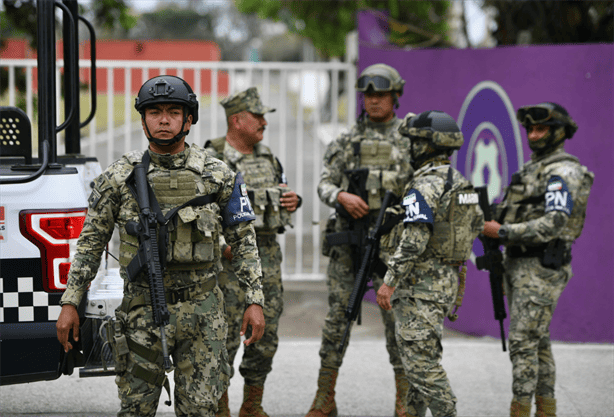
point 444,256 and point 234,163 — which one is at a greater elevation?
point 234,163

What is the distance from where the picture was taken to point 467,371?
558 cm

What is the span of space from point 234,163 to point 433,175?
4.15ft

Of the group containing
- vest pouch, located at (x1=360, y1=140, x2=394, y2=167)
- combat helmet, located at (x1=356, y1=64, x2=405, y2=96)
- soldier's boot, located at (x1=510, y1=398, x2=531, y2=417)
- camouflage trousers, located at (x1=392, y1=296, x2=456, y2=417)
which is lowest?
soldier's boot, located at (x1=510, y1=398, x2=531, y2=417)

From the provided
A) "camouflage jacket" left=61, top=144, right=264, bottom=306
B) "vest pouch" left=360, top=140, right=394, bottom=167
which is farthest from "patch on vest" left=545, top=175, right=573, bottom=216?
"camouflage jacket" left=61, top=144, right=264, bottom=306

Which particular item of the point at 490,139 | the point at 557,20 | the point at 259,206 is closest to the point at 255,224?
the point at 259,206

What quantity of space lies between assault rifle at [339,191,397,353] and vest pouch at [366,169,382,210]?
0.19 metres

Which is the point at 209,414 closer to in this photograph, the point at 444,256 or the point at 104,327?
the point at 104,327

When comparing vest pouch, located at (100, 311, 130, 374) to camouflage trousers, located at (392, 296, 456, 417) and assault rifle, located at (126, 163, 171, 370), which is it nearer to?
assault rifle, located at (126, 163, 171, 370)

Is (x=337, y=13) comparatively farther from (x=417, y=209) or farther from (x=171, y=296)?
(x=171, y=296)

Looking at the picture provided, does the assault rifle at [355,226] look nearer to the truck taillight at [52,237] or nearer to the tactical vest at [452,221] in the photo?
the tactical vest at [452,221]

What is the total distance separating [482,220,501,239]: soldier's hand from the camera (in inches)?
177

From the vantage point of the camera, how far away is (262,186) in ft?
15.3

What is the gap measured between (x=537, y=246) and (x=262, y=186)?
5.52 ft

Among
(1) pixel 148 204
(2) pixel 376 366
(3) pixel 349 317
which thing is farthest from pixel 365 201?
(1) pixel 148 204
